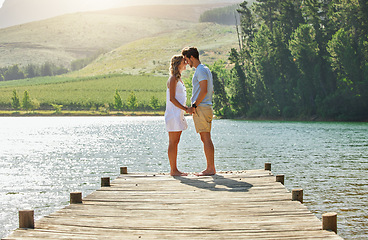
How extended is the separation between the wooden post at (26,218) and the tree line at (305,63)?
206 feet

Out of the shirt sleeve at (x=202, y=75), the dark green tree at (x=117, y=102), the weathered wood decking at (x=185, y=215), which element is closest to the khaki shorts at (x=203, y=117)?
the shirt sleeve at (x=202, y=75)

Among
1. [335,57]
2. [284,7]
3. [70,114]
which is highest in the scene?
[284,7]

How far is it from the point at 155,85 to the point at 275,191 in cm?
15083

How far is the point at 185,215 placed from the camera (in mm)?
6691

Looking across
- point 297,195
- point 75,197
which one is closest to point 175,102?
point 75,197

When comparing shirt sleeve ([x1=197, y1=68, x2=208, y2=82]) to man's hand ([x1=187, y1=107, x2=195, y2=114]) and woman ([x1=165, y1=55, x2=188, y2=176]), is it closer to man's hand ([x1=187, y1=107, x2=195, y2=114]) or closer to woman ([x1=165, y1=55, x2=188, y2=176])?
woman ([x1=165, y1=55, x2=188, y2=176])

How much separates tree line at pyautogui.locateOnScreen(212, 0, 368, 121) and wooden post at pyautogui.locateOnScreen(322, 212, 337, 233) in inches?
2424

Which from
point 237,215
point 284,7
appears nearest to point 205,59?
point 284,7

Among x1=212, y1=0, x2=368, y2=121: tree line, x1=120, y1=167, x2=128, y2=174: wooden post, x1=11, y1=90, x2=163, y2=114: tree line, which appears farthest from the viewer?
x1=11, y1=90, x2=163, y2=114: tree line

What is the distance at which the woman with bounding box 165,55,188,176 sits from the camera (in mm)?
9734

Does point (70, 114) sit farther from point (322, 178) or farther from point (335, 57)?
point (322, 178)

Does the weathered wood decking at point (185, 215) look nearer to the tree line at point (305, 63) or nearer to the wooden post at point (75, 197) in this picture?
the wooden post at point (75, 197)

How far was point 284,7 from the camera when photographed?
76562mm

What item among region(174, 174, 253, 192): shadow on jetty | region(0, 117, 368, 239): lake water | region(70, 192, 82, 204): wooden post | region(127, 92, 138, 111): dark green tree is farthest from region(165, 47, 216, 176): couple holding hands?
region(127, 92, 138, 111): dark green tree
